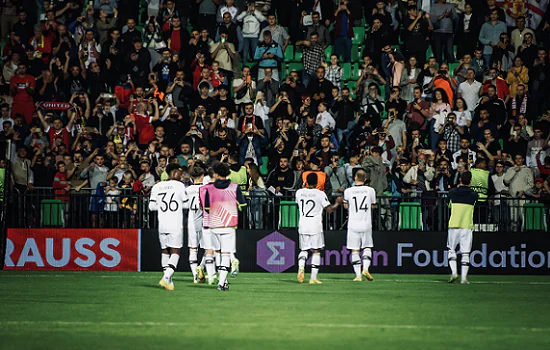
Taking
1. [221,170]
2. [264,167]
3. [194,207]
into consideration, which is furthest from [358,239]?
[264,167]

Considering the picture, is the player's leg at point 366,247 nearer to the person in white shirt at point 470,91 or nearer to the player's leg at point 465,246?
the player's leg at point 465,246

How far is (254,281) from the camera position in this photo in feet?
62.4

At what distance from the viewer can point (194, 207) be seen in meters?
18.2

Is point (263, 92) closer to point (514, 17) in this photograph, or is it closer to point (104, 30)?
point (104, 30)

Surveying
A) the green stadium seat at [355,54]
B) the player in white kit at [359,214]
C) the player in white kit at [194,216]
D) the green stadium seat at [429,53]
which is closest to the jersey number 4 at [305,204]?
the player in white kit at [359,214]

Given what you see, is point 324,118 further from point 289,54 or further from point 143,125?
point 143,125

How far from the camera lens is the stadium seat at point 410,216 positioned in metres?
21.7

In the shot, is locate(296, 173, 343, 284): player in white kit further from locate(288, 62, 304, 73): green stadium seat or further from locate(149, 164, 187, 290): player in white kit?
locate(288, 62, 304, 73): green stadium seat

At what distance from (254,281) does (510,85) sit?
9.94m

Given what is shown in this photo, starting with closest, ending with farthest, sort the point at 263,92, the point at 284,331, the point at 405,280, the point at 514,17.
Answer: the point at 284,331, the point at 405,280, the point at 263,92, the point at 514,17

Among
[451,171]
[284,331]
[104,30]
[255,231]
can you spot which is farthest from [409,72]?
[284,331]

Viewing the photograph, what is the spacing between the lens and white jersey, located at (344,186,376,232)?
63.1ft

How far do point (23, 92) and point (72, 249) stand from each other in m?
5.47

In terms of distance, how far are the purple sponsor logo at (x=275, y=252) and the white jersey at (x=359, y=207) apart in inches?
119
